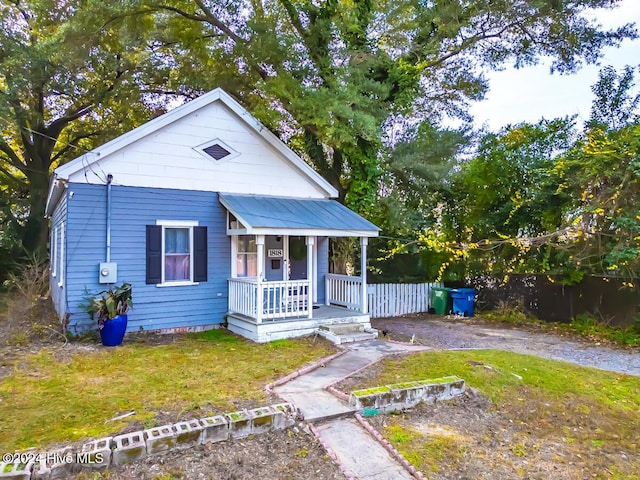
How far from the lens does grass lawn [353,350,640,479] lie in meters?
4.18

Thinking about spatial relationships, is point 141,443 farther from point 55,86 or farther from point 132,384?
point 55,86

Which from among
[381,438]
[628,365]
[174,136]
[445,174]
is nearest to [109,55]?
[174,136]

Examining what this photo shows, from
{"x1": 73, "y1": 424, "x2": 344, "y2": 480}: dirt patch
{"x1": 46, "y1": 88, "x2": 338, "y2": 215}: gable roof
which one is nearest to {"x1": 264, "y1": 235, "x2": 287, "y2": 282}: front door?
{"x1": 46, "y1": 88, "x2": 338, "y2": 215}: gable roof

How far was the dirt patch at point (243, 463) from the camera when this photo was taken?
3.66m

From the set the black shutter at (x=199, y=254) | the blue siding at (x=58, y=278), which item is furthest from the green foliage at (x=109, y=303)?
the black shutter at (x=199, y=254)

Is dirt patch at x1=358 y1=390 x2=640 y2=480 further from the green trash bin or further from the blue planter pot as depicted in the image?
the green trash bin

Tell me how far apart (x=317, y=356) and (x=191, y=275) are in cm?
366

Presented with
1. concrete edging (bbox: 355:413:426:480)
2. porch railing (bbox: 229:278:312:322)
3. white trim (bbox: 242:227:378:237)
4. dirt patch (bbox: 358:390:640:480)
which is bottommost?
dirt patch (bbox: 358:390:640:480)

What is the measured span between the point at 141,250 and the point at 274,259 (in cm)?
322

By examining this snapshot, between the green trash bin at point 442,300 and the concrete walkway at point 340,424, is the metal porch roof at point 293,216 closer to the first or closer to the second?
the concrete walkway at point 340,424

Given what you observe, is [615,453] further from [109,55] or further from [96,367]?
[109,55]

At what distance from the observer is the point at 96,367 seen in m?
6.74

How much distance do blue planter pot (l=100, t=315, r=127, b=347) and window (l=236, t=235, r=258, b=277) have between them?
2977 mm

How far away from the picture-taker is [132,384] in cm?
585
